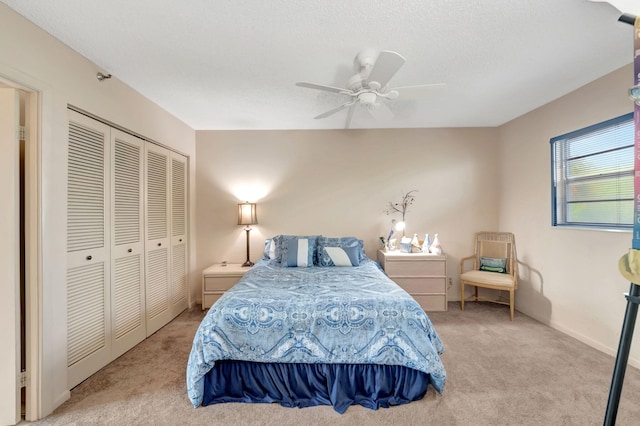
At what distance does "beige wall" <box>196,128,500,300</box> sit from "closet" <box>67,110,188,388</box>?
699 mm

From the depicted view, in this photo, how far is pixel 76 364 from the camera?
198cm

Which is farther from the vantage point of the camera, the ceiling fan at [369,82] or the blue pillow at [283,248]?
the blue pillow at [283,248]

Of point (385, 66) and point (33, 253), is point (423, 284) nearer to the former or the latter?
point (385, 66)

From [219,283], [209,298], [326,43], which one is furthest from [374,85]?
[209,298]

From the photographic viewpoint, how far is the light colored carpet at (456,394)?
1.66 meters

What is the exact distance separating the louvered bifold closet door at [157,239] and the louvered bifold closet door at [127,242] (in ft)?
0.32

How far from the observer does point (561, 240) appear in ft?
9.29

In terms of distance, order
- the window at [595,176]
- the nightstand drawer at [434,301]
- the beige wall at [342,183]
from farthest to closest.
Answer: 1. the beige wall at [342,183]
2. the nightstand drawer at [434,301]
3. the window at [595,176]

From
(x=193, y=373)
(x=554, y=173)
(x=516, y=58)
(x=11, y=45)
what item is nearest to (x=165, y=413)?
(x=193, y=373)

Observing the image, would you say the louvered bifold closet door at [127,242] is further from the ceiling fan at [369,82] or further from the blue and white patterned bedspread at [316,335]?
the ceiling fan at [369,82]

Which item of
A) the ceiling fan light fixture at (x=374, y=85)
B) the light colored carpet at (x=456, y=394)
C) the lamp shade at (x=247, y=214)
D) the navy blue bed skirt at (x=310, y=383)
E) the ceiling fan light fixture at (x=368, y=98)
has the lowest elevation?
the light colored carpet at (x=456, y=394)

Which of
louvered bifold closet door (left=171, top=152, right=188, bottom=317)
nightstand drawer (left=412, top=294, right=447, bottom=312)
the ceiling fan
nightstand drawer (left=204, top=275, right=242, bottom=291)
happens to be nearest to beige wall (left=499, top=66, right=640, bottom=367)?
nightstand drawer (left=412, top=294, right=447, bottom=312)

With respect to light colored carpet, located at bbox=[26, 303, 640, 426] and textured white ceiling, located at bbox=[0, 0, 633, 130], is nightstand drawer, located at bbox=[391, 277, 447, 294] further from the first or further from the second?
textured white ceiling, located at bbox=[0, 0, 633, 130]

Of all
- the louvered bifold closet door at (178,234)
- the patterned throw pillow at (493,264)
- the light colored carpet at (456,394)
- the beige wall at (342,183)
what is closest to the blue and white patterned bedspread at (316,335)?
the light colored carpet at (456,394)
